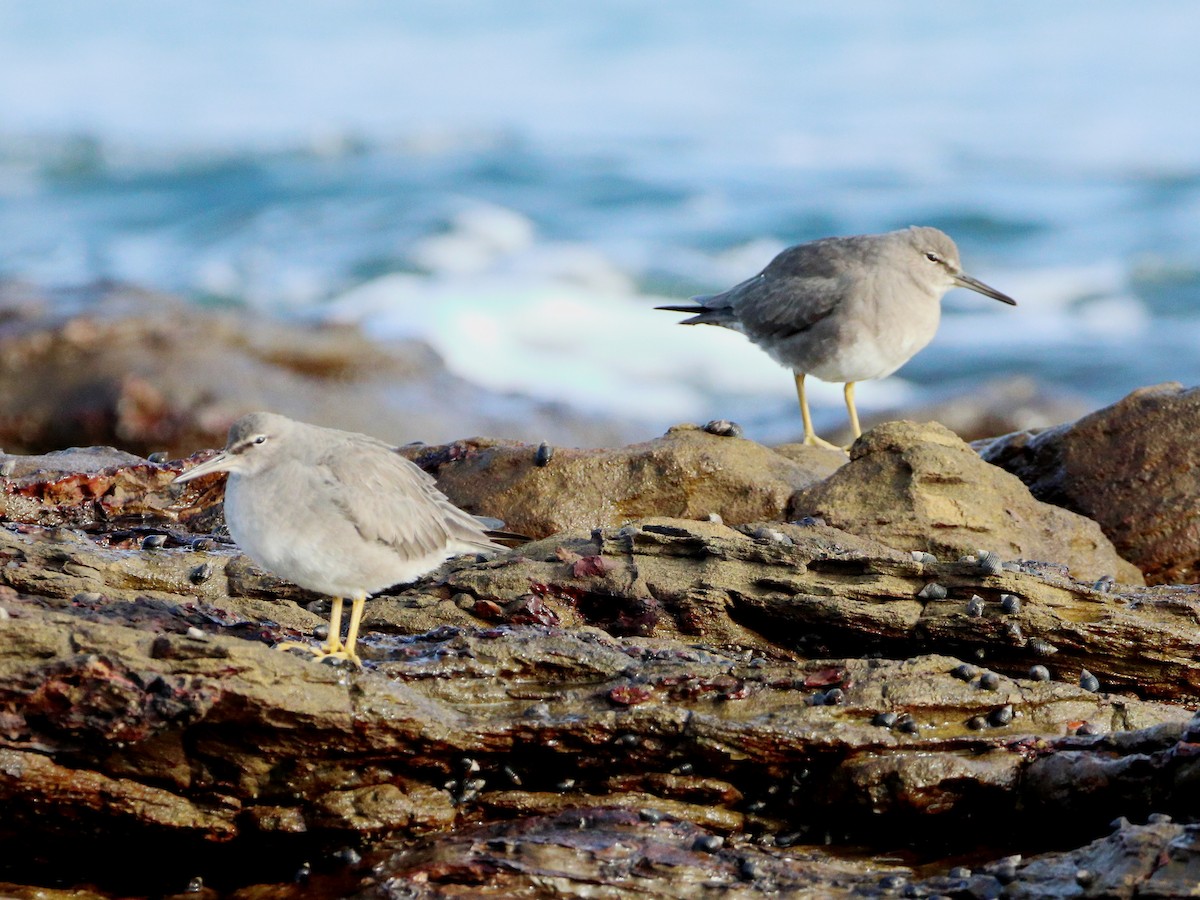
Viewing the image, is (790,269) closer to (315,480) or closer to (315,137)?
(315,480)

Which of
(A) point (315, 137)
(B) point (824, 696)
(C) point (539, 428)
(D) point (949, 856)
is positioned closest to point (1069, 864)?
(D) point (949, 856)

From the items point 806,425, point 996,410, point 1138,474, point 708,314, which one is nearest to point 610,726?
point 1138,474

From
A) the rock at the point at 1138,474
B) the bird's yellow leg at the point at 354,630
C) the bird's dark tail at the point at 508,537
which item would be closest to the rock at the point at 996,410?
the rock at the point at 1138,474

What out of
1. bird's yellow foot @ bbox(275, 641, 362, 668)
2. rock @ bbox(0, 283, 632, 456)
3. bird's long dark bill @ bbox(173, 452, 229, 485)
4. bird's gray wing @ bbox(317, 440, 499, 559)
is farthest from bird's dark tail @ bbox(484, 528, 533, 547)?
rock @ bbox(0, 283, 632, 456)

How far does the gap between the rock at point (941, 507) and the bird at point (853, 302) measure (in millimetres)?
2191

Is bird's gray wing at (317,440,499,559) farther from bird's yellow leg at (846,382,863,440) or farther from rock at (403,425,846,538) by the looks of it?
bird's yellow leg at (846,382,863,440)

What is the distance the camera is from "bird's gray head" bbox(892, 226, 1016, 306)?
36.5 feet

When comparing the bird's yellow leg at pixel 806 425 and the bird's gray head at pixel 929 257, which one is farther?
the bird's gray head at pixel 929 257

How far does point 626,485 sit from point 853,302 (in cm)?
307

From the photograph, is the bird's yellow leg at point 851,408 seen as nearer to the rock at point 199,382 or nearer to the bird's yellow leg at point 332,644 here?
the rock at point 199,382

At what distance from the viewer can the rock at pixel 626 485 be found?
28.4 ft

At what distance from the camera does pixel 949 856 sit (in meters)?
5.57

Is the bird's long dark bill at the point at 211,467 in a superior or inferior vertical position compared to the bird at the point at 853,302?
inferior

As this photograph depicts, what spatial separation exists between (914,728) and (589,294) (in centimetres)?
1804
